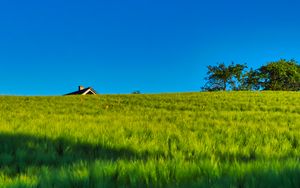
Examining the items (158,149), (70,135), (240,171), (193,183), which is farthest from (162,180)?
(70,135)

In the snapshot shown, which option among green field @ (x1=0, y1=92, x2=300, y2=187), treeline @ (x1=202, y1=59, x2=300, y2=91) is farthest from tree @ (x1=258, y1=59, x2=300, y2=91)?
green field @ (x1=0, y1=92, x2=300, y2=187)

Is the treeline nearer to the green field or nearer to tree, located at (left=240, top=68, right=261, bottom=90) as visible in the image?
A: tree, located at (left=240, top=68, right=261, bottom=90)

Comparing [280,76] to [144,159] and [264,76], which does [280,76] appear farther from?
[144,159]

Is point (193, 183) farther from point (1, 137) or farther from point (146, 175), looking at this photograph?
point (1, 137)

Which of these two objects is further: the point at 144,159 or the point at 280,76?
the point at 280,76

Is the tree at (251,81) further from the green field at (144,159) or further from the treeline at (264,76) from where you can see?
the green field at (144,159)

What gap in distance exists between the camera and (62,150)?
6.32 metres

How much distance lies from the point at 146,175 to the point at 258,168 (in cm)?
95

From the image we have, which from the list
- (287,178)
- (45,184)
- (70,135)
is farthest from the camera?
(70,135)

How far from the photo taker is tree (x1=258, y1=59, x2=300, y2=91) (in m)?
94.7

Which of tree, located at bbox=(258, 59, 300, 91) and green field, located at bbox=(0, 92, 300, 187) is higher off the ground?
tree, located at bbox=(258, 59, 300, 91)

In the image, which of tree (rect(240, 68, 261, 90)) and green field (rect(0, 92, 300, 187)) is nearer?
green field (rect(0, 92, 300, 187))

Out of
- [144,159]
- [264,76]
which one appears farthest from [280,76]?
[144,159]

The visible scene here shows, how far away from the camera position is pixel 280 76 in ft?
311
